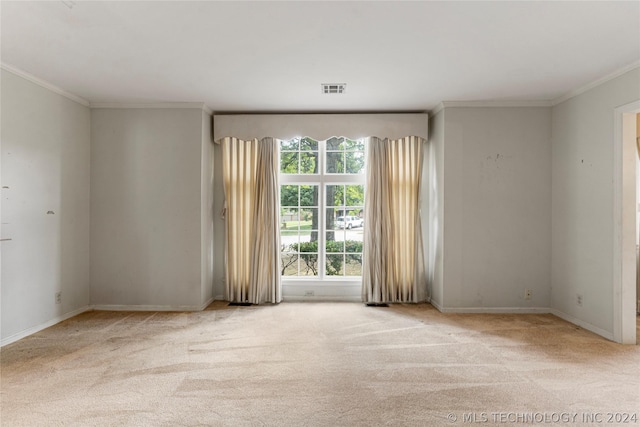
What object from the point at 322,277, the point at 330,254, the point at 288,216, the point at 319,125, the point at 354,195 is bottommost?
the point at 322,277

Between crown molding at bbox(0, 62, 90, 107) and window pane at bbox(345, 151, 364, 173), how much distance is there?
3445 mm

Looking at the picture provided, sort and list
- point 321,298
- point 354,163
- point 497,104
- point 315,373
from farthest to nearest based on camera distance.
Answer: point 354,163, point 321,298, point 497,104, point 315,373

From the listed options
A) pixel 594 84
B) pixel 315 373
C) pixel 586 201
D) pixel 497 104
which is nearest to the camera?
pixel 315 373

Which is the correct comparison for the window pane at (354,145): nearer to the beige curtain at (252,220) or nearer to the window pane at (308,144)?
the window pane at (308,144)

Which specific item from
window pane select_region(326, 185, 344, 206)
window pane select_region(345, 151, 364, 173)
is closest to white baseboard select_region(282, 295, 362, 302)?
window pane select_region(326, 185, 344, 206)

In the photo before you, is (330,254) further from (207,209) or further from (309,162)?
(207,209)

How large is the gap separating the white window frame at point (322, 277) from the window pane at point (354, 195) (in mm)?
63

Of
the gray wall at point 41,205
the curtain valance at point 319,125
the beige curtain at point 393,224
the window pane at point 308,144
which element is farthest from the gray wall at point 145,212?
the beige curtain at point 393,224

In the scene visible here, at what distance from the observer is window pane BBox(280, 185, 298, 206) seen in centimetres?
529

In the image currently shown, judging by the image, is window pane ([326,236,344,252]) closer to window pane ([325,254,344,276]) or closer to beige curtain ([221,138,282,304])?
window pane ([325,254,344,276])

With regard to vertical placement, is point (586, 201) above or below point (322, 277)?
above

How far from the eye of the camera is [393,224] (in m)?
5.00

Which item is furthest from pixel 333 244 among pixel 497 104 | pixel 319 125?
pixel 497 104

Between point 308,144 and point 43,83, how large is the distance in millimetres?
3124
